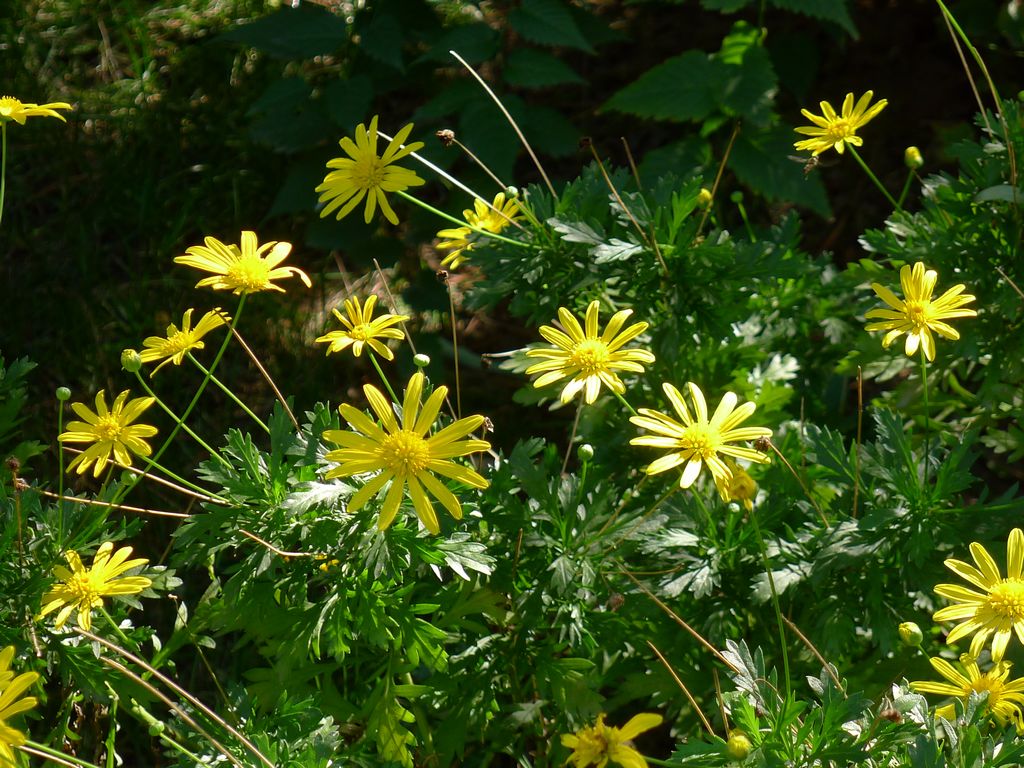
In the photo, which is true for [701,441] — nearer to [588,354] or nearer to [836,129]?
[588,354]

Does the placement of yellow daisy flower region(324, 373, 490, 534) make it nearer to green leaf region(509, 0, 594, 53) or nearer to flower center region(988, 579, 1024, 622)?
flower center region(988, 579, 1024, 622)

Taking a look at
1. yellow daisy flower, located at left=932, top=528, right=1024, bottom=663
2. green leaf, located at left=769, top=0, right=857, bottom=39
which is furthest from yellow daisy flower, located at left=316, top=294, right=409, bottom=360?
green leaf, located at left=769, top=0, right=857, bottom=39

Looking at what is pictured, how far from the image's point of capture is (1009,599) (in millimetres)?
1450

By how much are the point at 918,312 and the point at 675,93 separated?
1.60 metres

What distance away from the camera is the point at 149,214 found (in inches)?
135

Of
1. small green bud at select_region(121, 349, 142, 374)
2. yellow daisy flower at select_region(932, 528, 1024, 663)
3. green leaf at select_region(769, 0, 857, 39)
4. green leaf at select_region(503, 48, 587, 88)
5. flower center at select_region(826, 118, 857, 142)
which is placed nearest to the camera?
yellow daisy flower at select_region(932, 528, 1024, 663)

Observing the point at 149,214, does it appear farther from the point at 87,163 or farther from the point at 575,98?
the point at 575,98

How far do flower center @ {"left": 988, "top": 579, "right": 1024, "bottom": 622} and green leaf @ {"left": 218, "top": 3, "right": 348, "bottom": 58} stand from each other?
7.35ft

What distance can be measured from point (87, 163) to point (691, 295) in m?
2.38

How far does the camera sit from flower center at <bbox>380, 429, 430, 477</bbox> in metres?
1.48

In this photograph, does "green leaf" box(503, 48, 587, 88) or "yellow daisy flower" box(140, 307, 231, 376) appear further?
"green leaf" box(503, 48, 587, 88)

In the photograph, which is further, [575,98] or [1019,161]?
[575,98]

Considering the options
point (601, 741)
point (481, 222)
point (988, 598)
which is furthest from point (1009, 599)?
point (481, 222)

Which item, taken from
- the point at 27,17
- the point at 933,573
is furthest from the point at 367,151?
the point at 27,17
